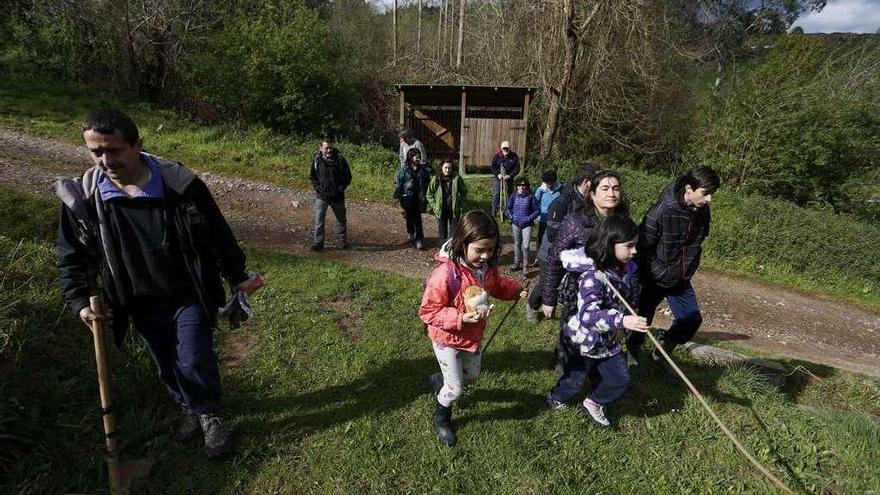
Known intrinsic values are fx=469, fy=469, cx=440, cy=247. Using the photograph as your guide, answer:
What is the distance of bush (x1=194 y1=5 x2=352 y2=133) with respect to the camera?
1345cm

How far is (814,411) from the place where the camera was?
3.82 metres

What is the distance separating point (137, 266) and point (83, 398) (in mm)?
1421

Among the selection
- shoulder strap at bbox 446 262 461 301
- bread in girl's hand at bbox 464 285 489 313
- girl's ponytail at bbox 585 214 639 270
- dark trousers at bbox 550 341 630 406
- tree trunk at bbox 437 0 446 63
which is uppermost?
tree trunk at bbox 437 0 446 63

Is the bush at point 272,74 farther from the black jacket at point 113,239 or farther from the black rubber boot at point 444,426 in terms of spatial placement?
the black rubber boot at point 444,426

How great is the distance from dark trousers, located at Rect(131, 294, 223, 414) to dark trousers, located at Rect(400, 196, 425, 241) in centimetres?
495

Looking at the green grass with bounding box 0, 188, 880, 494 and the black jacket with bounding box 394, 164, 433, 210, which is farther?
the black jacket with bounding box 394, 164, 433, 210

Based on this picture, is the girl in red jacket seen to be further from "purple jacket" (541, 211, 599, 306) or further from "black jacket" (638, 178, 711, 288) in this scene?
"black jacket" (638, 178, 711, 288)

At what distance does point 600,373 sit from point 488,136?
37.3 feet

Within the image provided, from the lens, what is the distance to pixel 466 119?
13.8m

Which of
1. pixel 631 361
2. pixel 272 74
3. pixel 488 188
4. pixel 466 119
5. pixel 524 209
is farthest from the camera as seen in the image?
pixel 466 119

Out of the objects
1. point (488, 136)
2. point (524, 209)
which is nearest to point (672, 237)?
point (524, 209)

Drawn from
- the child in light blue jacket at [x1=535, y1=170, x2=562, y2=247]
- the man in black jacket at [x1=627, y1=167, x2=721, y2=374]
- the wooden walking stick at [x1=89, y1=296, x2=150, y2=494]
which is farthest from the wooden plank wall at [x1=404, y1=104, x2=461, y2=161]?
the wooden walking stick at [x1=89, y1=296, x2=150, y2=494]

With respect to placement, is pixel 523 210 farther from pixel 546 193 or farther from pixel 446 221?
pixel 446 221

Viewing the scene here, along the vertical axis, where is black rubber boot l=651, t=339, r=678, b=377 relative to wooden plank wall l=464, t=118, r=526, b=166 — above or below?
below
